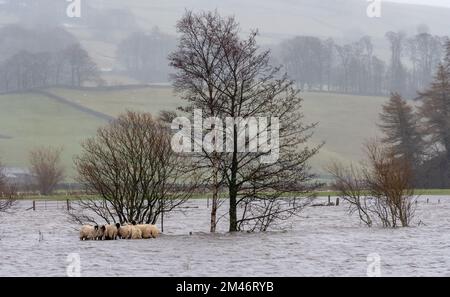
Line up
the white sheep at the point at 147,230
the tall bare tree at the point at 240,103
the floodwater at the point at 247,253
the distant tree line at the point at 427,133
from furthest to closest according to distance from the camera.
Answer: the distant tree line at the point at 427,133
the white sheep at the point at 147,230
the tall bare tree at the point at 240,103
the floodwater at the point at 247,253

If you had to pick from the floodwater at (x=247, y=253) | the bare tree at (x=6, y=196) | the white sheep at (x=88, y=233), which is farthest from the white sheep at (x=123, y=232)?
the bare tree at (x=6, y=196)

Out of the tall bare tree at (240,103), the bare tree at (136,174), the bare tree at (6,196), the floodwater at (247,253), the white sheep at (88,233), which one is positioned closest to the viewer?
the floodwater at (247,253)

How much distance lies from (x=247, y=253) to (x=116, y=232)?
1304cm

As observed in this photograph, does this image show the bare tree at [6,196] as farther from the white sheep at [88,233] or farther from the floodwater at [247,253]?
Result: the white sheep at [88,233]

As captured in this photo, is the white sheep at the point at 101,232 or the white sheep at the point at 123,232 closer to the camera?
the white sheep at the point at 123,232

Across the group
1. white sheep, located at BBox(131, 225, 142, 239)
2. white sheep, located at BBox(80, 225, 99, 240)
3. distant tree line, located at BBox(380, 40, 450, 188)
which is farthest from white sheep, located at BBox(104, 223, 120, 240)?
distant tree line, located at BBox(380, 40, 450, 188)

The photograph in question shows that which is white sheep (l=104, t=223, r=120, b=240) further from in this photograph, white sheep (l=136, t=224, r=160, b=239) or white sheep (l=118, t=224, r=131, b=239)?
white sheep (l=136, t=224, r=160, b=239)

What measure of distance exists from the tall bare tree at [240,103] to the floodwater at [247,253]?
9.78 ft

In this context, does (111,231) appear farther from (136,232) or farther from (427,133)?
(427,133)

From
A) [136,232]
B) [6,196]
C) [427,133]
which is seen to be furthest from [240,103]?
[427,133]

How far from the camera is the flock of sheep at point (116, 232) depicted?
166 feet

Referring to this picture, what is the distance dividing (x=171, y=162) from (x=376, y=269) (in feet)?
83.3

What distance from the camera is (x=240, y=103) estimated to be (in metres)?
51.2
